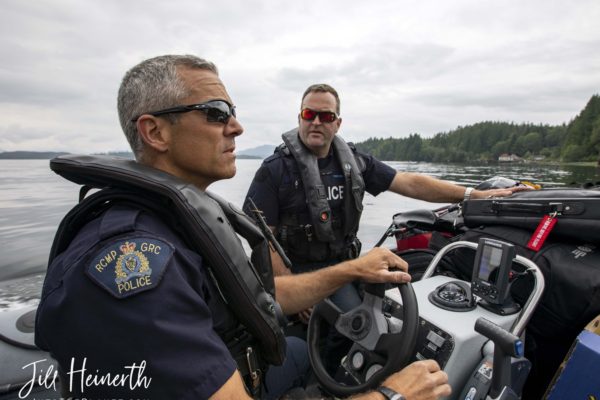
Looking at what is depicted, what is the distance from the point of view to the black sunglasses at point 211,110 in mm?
1282

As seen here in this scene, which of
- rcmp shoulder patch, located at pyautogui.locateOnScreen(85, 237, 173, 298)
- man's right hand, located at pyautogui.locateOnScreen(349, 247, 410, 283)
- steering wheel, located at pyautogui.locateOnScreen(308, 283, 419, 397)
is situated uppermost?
rcmp shoulder patch, located at pyautogui.locateOnScreen(85, 237, 173, 298)

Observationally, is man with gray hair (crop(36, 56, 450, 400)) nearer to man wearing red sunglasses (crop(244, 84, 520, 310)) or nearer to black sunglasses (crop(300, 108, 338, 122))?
man wearing red sunglasses (crop(244, 84, 520, 310))

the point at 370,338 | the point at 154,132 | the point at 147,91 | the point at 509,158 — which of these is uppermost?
the point at 147,91

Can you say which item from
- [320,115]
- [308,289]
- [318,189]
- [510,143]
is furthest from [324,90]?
[510,143]

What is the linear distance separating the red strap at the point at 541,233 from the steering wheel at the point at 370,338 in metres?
0.80

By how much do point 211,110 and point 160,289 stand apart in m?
0.75

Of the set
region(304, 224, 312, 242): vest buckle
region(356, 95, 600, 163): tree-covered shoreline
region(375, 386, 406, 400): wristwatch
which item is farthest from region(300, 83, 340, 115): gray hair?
region(356, 95, 600, 163): tree-covered shoreline

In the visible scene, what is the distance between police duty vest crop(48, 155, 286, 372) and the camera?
1101 mm

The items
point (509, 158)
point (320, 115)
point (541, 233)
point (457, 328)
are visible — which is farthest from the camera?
point (509, 158)

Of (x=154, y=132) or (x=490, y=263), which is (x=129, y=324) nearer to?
(x=154, y=132)

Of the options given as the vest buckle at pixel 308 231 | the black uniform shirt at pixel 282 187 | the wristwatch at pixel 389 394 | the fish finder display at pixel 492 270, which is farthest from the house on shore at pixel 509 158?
the wristwatch at pixel 389 394

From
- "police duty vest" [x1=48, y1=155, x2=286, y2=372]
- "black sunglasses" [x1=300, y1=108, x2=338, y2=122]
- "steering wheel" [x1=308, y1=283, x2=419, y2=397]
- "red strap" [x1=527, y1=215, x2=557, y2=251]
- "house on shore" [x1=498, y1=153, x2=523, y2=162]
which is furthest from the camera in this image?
"house on shore" [x1=498, y1=153, x2=523, y2=162]

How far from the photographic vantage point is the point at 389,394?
3.94 ft

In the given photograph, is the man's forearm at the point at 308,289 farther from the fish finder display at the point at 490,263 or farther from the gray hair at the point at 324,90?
the gray hair at the point at 324,90
